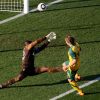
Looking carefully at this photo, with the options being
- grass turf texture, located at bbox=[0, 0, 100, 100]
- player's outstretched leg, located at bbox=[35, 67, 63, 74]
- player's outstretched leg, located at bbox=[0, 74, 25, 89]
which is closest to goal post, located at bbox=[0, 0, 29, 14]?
grass turf texture, located at bbox=[0, 0, 100, 100]

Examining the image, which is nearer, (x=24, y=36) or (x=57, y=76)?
(x=57, y=76)

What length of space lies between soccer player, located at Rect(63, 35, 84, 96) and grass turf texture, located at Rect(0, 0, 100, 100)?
1.42ft

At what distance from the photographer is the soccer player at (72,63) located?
63.7 ft

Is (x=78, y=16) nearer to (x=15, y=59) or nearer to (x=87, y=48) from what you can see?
(x=87, y=48)

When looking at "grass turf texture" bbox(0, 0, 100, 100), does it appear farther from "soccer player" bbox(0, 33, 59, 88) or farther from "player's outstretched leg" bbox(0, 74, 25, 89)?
"soccer player" bbox(0, 33, 59, 88)

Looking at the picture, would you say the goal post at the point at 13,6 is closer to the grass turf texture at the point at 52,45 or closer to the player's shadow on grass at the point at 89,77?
the grass turf texture at the point at 52,45

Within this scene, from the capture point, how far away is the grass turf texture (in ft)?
65.7

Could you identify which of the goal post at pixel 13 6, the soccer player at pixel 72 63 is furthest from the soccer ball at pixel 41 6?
the soccer player at pixel 72 63

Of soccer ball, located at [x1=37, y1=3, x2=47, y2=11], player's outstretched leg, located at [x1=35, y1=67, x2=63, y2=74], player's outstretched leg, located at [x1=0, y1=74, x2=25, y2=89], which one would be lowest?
player's outstretched leg, located at [x1=0, y1=74, x2=25, y2=89]

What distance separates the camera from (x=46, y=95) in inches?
773

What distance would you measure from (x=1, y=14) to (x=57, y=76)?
21.1 feet

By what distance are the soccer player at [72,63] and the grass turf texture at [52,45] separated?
0.43 meters

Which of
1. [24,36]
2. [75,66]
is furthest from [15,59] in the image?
[75,66]

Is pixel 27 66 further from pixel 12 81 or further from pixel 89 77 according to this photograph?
pixel 89 77
